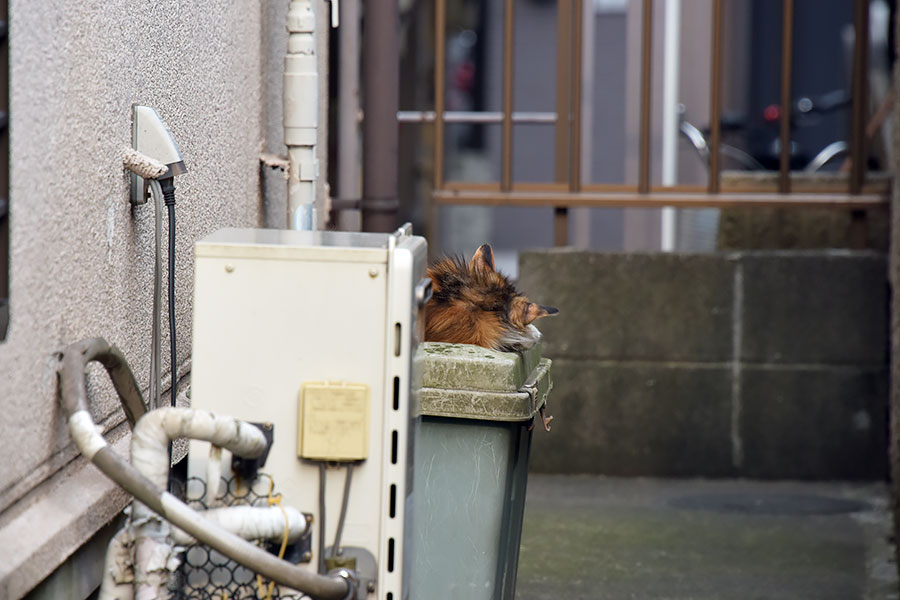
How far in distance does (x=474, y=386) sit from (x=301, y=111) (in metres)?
1.29

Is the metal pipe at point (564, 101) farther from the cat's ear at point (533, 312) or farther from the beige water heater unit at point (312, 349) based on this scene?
the beige water heater unit at point (312, 349)

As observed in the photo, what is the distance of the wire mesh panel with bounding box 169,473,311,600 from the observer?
7.66ft

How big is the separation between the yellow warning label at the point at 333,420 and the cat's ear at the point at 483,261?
107cm

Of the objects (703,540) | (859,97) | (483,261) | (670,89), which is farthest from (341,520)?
(670,89)

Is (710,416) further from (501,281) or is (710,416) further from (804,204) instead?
(501,281)

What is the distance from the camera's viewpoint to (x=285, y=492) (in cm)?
237

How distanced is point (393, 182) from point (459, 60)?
20617 millimetres

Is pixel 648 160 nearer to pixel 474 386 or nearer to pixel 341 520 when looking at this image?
pixel 474 386

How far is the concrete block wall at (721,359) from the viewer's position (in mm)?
5984

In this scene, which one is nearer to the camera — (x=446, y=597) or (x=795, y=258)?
(x=446, y=597)

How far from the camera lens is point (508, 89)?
6082mm

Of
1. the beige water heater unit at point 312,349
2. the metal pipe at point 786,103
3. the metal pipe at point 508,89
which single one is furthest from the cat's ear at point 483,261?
the metal pipe at point 786,103

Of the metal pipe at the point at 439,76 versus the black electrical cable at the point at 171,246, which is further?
the metal pipe at the point at 439,76

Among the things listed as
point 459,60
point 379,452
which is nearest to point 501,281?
point 379,452
